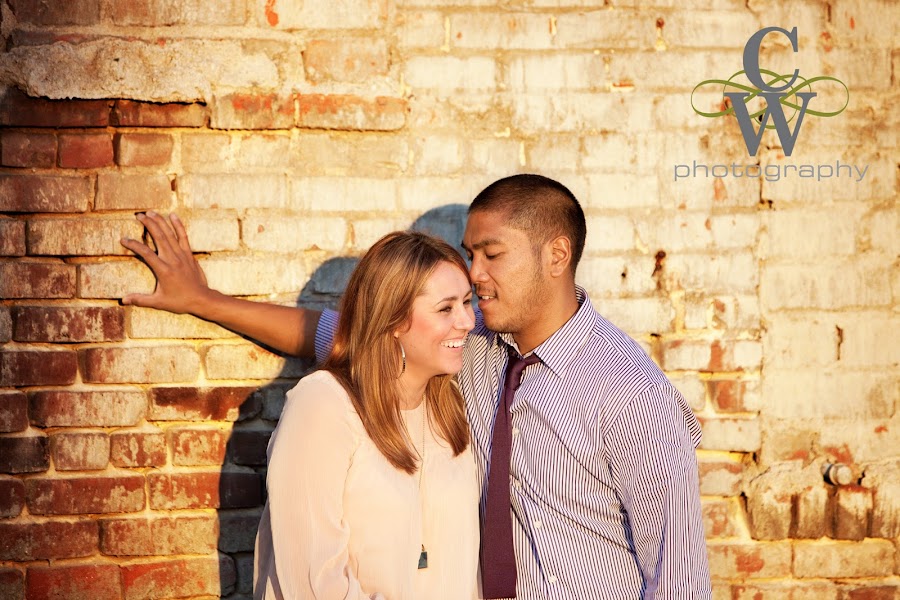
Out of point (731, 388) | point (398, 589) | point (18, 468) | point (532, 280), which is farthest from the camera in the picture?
point (731, 388)

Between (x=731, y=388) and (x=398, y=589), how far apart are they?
1494mm

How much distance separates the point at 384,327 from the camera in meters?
2.39

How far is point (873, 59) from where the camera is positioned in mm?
3057

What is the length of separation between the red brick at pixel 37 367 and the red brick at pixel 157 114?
83 cm

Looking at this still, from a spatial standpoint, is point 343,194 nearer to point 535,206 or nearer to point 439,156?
point 439,156

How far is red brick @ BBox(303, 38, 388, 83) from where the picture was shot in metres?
2.93

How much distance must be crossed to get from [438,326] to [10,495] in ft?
5.39

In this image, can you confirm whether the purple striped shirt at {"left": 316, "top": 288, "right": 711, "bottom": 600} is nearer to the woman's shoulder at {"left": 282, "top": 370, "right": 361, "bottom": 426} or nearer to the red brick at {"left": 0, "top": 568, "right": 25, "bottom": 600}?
the woman's shoulder at {"left": 282, "top": 370, "right": 361, "bottom": 426}

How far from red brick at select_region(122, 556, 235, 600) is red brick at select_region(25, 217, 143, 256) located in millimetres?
1109

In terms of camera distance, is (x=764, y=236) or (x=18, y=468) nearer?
(x=18, y=468)

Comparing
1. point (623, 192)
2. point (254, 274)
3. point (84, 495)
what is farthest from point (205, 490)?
point (623, 192)

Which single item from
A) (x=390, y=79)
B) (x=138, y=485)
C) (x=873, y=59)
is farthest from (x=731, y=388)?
(x=138, y=485)

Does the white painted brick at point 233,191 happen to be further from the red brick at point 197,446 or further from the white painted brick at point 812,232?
the white painted brick at point 812,232

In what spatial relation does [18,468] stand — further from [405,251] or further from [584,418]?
[584,418]
